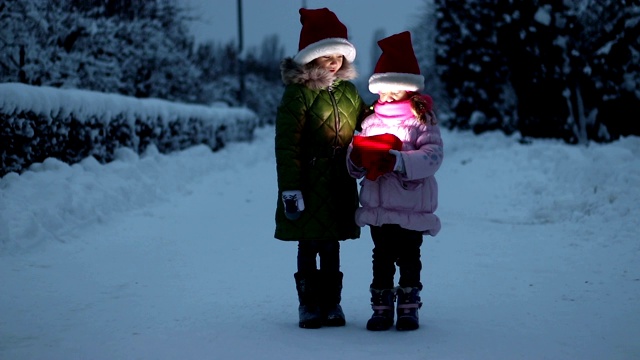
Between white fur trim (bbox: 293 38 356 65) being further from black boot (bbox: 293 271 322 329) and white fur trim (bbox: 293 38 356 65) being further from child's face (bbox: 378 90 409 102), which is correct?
black boot (bbox: 293 271 322 329)

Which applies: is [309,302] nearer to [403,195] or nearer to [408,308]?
[408,308]

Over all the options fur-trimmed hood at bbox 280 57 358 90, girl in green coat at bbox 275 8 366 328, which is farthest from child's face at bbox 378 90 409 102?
fur-trimmed hood at bbox 280 57 358 90

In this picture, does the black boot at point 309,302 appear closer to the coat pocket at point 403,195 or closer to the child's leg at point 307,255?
Result: the child's leg at point 307,255

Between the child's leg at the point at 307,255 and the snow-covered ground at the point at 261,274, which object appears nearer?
the snow-covered ground at the point at 261,274

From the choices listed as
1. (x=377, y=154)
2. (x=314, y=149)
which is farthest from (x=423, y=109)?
(x=314, y=149)

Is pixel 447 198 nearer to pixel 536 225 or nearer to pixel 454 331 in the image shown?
pixel 536 225

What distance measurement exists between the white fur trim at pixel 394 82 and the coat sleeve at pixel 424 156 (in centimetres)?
29

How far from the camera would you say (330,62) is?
4578 mm

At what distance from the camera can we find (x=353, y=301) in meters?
5.10

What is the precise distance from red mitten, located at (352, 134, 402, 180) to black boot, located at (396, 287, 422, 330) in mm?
718

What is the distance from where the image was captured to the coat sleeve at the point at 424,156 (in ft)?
13.3

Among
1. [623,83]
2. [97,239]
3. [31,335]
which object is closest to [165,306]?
[31,335]

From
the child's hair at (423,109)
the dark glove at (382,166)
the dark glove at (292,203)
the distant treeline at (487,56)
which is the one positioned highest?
the distant treeline at (487,56)

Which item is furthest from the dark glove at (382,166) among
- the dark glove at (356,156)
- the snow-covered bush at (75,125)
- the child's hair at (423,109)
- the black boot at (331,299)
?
the snow-covered bush at (75,125)
